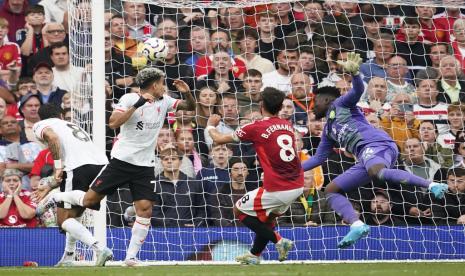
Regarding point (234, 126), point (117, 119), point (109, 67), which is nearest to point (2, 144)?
point (109, 67)

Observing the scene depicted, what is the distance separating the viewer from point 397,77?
55.8 feet

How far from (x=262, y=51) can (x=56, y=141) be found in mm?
5835

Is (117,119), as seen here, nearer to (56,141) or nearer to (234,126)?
(56,141)

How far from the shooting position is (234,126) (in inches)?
643

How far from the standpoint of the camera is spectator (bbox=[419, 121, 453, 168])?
16.3 meters

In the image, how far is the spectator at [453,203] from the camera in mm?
15789

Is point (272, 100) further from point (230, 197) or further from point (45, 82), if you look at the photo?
point (45, 82)

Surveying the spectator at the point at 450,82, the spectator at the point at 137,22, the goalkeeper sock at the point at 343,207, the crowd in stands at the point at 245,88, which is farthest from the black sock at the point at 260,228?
the spectator at the point at 450,82

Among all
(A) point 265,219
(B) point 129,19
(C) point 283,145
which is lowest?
(A) point 265,219

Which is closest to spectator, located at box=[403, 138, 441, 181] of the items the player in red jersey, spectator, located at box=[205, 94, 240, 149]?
spectator, located at box=[205, 94, 240, 149]

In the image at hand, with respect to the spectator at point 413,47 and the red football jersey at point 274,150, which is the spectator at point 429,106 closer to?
the spectator at point 413,47

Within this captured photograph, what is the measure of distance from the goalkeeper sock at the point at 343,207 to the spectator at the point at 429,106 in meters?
5.25

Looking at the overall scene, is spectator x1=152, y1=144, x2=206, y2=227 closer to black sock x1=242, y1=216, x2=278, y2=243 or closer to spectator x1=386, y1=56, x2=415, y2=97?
black sock x1=242, y1=216, x2=278, y2=243

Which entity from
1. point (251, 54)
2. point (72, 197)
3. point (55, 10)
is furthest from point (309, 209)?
point (55, 10)
